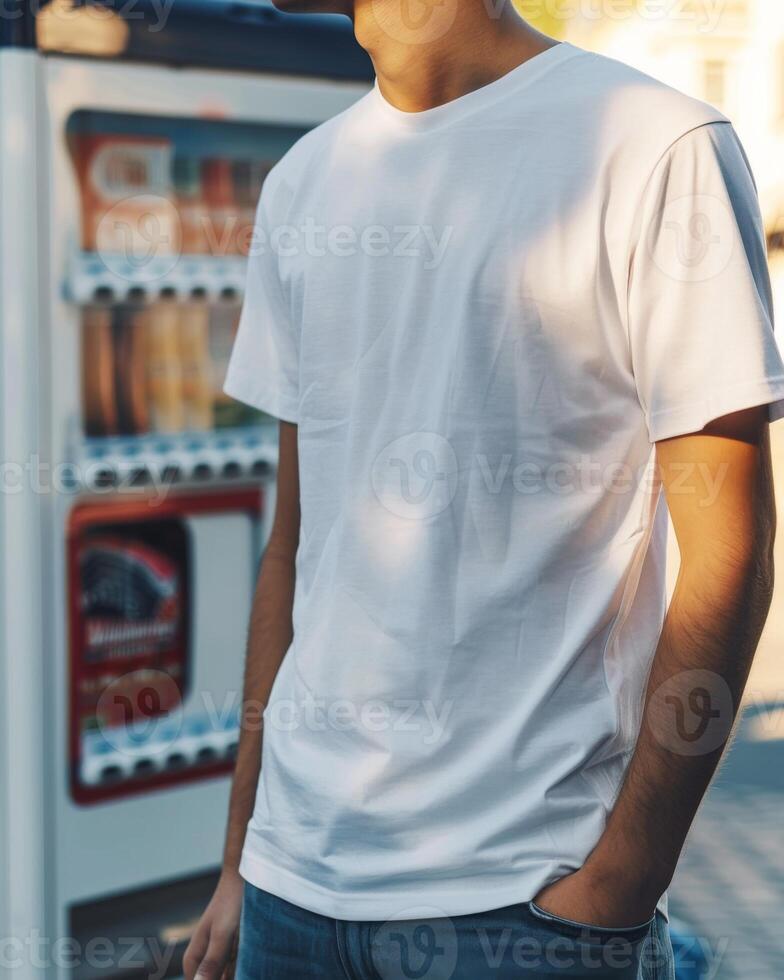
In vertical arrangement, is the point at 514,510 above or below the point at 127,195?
Answer: below

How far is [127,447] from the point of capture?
2451mm

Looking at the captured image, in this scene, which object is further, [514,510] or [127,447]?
[127,447]

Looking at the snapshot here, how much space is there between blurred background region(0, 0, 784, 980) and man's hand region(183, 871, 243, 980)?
89cm

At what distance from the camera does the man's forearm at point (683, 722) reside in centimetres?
111

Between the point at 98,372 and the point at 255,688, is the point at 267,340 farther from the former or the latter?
the point at 98,372

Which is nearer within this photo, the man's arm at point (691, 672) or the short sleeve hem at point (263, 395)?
the man's arm at point (691, 672)

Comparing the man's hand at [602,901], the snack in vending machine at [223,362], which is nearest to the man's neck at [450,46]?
the man's hand at [602,901]

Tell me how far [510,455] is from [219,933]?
74 cm

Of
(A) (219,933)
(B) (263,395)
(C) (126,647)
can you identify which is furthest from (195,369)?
(A) (219,933)

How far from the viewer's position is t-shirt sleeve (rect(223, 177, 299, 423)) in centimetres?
150

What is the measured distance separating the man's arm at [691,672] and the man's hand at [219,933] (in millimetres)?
531

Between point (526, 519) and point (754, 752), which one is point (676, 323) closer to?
point (526, 519)

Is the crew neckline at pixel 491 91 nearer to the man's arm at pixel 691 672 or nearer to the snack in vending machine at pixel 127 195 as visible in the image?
the man's arm at pixel 691 672

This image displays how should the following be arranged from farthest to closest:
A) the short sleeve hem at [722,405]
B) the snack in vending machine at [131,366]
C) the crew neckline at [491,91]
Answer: the snack in vending machine at [131,366]
the crew neckline at [491,91]
the short sleeve hem at [722,405]
